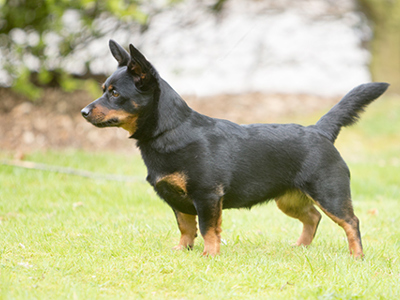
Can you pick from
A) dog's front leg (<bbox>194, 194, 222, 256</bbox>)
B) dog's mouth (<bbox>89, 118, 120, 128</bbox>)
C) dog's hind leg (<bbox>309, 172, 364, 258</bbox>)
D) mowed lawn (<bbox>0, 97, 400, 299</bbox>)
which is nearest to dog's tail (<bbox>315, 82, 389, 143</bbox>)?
dog's hind leg (<bbox>309, 172, 364, 258</bbox>)

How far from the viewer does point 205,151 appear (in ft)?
12.0

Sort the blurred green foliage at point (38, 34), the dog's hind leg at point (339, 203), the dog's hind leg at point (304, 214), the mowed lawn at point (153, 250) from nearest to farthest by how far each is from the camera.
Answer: the mowed lawn at point (153, 250) < the dog's hind leg at point (339, 203) < the dog's hind leg at point (304, 214) < the blurred green foliage at point (38, 34)

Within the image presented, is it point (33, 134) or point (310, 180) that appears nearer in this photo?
point (310, 180)

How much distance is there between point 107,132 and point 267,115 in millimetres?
3891

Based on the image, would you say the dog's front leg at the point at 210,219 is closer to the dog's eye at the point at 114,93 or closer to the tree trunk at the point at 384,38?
the dog's eye at the point at 114,93

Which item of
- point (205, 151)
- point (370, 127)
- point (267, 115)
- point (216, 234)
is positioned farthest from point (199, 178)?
point (370, 127)

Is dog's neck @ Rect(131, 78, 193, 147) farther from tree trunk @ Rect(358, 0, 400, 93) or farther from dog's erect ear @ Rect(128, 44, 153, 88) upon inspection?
tree trunk @ Rect(358, 0, 400, 93)

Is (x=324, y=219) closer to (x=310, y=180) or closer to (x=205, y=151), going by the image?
(x=310, y=180)

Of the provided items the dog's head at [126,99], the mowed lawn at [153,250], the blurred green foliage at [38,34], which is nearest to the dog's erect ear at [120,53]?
the dog's head at [126,99]

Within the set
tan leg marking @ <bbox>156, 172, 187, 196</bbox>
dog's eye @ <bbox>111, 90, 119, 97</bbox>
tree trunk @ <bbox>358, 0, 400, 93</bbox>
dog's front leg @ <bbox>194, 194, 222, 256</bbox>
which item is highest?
dog's eye @ <bbox>111, 90, 119, 97</bbox>

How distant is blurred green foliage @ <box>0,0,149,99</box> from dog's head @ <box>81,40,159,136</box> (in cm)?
461

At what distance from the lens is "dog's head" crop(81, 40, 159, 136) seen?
3.60 meters

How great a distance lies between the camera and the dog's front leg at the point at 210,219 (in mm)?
3592

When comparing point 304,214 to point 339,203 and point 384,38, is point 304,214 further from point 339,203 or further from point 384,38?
point 384,38
